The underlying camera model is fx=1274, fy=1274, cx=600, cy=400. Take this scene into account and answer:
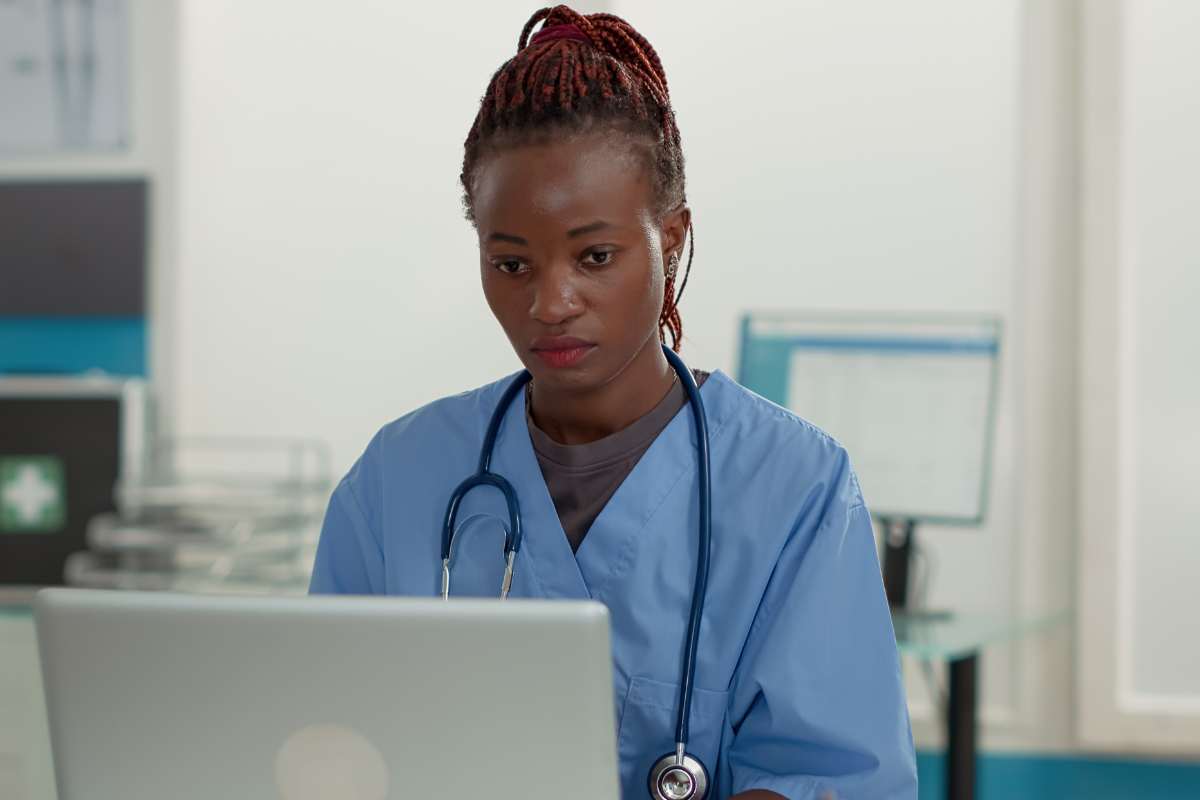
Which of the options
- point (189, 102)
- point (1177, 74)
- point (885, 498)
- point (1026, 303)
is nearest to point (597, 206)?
point (885, 498)

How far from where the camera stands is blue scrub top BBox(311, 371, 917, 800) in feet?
2.69

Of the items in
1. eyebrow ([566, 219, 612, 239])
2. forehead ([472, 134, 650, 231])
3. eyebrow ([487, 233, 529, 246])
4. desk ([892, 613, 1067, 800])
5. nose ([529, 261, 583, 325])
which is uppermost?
forehead ([472, 134, 650, 231])

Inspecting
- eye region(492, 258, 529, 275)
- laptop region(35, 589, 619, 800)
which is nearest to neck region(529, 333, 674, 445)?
eye region(492, 258, 529, 275)

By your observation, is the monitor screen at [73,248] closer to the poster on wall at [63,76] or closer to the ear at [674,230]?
the poster on wall at [63,76]

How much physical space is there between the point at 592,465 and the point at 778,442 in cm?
14

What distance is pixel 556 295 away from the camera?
2.73 feet

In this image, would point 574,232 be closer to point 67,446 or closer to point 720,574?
point 720,574

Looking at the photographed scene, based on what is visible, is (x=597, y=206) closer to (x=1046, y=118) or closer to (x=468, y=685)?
(x=468, y=685)

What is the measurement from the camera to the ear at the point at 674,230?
0.92 m

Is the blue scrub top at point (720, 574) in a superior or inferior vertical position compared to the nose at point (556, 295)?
inferior

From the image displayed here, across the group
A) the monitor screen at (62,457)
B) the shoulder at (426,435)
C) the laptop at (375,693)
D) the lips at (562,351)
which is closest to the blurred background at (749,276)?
the monitor screen at (62,457)

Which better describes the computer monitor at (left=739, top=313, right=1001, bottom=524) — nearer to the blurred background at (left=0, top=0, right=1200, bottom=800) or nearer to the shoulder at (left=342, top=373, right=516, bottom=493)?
the blurred background at (left=0, top=0, right=1200, bottom=800)

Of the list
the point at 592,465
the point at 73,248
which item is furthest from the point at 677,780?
the point at 73,248

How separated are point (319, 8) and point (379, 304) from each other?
0.58 metres
